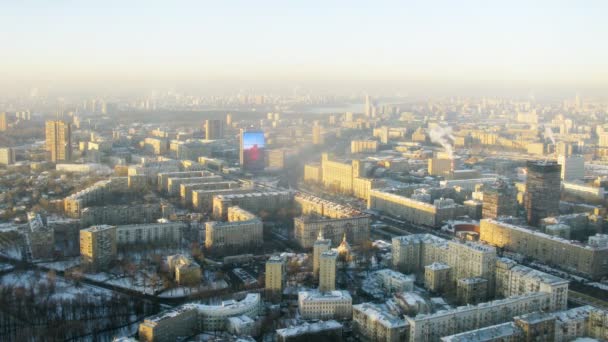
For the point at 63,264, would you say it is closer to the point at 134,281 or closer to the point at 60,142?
the point at 134,281

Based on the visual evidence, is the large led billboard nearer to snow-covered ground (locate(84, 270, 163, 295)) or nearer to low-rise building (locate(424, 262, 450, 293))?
snow-covered ground (locate(84, 270, 163, 295))

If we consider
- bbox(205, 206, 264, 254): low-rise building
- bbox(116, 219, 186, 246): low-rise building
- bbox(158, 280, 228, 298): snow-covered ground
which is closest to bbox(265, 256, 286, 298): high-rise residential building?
bbox(158, 280, 228, 298): snow-covered ground

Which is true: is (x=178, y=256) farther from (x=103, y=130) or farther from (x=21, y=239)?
Result: (x=103, y=130)

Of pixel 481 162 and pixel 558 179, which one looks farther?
pixel 481 162

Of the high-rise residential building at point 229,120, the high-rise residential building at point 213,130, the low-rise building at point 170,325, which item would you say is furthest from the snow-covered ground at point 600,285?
the high-rise residential building at point 229,120

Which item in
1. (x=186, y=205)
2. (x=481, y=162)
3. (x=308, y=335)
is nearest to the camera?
(x=308, y=335)

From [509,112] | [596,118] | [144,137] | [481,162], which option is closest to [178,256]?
[481,162]

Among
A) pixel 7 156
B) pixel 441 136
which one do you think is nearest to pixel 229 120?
pixel 441 136
